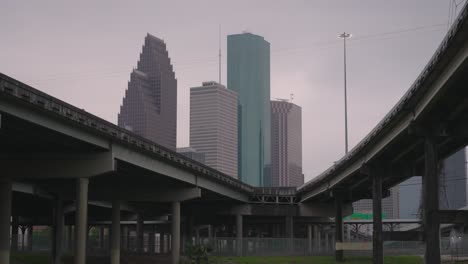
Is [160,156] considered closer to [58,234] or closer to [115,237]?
[115,237]

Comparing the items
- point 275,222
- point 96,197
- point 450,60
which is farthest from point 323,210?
point 450,60

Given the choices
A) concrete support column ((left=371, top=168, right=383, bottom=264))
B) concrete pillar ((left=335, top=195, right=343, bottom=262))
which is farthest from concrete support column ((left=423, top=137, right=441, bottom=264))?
concrete pillar ((left=335, top=195, right=343, bottom=262))

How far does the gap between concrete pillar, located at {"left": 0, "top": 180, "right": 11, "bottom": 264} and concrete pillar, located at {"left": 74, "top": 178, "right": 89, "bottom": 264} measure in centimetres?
473

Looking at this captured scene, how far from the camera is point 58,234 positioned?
249ft

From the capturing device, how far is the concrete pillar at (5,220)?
52906 mm

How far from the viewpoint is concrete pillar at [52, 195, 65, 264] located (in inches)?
2876

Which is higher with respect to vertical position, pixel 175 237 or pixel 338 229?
pixel 338 229

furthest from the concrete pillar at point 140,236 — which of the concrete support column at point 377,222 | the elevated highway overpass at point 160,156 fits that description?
the concrete support column at point 377,222

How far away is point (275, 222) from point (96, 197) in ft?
190

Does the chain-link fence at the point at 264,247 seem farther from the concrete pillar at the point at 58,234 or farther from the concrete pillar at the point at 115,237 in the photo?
the concrete pillar at the point at 115,237

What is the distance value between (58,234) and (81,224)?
73.1ft

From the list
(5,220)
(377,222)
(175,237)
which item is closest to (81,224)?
(5,220)

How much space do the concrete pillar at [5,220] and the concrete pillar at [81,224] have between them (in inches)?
186

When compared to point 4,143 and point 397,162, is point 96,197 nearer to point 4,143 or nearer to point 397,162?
point 4,143
